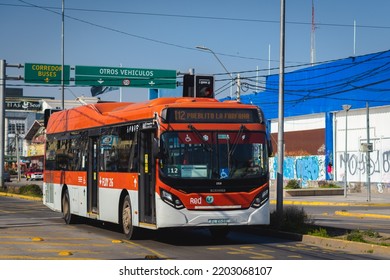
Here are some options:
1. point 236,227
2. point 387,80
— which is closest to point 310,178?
point 387,80

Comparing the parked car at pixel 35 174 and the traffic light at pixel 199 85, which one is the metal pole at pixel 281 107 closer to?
the traffic light at pixel 199 85

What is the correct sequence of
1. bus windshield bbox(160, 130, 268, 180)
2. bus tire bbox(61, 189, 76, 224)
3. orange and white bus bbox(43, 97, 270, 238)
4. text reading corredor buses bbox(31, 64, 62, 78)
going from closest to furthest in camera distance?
orange and white bus bbox(43, 97, 270, 238)
bus windshield bbox(160, 130, 268, 180)
bus tire bbox(61, 189, 76, 224)
text reading corredor buses bbox(31, 64, 62, 78)

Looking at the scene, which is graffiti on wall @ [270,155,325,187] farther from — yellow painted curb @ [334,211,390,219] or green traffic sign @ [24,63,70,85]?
yellow painted curb @ [334,211,390,219]

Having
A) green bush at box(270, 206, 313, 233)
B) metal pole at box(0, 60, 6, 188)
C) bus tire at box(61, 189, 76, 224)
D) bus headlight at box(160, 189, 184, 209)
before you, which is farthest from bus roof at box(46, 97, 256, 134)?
metal pole at box(0, 60, 6, 188)

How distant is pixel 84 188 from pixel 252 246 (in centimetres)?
680

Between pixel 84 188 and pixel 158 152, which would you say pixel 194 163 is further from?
pixel 84 188

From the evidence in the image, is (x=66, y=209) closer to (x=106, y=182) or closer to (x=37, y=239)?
(x=106, y=182)

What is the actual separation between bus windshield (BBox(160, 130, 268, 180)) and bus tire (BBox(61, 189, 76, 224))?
298 inches

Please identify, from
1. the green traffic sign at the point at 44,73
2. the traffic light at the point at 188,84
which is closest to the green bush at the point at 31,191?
the green traffic sign at the point at 44,73

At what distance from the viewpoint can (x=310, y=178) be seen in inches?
2174

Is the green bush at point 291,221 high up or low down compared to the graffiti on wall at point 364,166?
down

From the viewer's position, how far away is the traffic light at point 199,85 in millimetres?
26656

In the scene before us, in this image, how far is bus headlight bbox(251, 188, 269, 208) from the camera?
1617 centimetres

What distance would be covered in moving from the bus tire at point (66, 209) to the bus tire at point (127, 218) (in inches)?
→ 190
